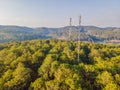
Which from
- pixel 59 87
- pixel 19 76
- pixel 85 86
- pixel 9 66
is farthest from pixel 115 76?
pixel 9 66

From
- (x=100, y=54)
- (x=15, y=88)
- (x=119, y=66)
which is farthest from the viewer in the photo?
(x=100, y=54)

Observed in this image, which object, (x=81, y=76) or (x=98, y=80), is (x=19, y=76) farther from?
(x=98, y=80)

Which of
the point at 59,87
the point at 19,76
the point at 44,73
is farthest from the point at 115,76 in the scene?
the point at 19,76

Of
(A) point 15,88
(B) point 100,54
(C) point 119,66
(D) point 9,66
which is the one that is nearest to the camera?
(A) point 15,88

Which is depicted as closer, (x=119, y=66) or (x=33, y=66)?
(x=119, y=66)

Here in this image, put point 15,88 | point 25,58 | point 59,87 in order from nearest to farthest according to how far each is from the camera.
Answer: point 59,87, point 15,88, point 25,58

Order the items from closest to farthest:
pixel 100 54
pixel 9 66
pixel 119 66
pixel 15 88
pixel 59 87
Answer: pixel 59 87 → pixel 15 88 → pixel 119 66 → pixel 9 66 → pixel 100 54

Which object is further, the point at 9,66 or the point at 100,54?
the point at 100,54

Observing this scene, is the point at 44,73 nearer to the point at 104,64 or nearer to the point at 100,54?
the point at 104,64
